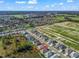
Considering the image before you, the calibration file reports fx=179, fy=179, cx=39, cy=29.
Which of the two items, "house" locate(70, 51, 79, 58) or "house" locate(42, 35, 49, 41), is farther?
"house" locate(42, 35, 49, 41)

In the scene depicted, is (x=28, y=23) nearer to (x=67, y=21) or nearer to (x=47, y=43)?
(x=47, y=43)

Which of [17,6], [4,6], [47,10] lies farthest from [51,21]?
[4,6]

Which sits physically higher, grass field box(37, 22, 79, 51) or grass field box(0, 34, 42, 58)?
grass field box(37, 22, 79, 51)

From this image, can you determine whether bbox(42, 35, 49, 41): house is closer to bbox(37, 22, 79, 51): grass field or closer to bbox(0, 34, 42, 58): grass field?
bbox(37, 22, 79, 51): grass field

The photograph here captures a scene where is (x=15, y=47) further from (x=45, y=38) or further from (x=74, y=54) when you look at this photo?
(x=74, y=54)

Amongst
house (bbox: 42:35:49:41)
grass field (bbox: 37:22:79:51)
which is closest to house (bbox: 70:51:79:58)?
grass field (bbox: 37:22:79:51)

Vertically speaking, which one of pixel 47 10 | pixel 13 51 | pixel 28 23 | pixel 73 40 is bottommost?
pixel 13 51

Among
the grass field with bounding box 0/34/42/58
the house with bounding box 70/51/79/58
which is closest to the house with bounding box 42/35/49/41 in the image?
the grass field with bounding box 0/34/42/58

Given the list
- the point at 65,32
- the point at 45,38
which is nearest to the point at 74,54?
the point at 65,32
